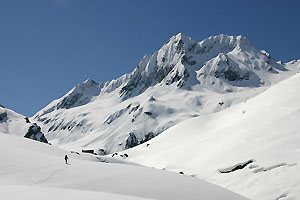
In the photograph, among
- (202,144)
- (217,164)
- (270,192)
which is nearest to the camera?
(270,192)

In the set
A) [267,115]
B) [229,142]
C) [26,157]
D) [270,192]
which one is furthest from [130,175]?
[267,115]

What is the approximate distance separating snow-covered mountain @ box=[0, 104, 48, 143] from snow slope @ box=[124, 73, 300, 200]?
87043 mm

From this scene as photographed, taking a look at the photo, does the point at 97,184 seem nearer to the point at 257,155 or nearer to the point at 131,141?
the point at 257,155

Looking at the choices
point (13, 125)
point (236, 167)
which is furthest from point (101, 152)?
point (236, 167)

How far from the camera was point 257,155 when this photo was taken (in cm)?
2672

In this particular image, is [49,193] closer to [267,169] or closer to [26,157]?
[26,157]

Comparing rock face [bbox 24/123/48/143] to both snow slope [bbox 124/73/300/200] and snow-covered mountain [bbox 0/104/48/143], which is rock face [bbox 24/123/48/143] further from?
snow slope [bbox 124/73/300/200]

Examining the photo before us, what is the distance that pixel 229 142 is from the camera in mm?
36000

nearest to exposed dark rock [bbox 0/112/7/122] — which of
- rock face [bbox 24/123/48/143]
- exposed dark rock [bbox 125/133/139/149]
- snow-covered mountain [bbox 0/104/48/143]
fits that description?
snow-covered mountain [bbox 0/104/48/143]

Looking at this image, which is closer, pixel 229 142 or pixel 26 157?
pixel 26 157

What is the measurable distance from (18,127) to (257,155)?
432ft

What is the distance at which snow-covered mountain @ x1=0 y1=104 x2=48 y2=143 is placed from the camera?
122812mm

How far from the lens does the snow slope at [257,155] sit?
21312mm

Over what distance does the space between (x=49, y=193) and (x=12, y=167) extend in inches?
366
